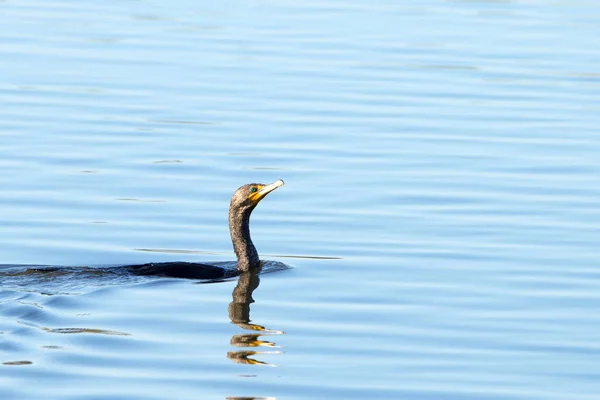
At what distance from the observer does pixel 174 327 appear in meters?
10.2

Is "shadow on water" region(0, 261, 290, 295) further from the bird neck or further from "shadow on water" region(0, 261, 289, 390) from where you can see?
the bird neck

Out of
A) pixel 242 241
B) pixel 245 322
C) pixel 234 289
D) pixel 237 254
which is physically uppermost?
pixel 242 241

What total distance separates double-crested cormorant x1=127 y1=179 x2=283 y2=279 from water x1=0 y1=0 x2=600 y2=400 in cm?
26

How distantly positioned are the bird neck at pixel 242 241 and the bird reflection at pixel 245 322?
106mm

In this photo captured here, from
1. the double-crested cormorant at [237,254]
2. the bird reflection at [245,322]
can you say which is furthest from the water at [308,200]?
the double-crested cormorant at [237,254]

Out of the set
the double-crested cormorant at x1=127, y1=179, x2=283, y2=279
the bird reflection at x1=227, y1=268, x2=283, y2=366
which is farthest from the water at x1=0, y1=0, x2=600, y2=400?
the double-crested cormorant at x1=127, y1=179, x2=283, y2=279

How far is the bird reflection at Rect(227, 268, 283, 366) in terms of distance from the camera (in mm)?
9586

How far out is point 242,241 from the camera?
1270 cm

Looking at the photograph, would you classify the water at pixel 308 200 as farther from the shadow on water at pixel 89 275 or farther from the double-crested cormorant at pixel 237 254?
the double-crested cormorant at pixel 237 254

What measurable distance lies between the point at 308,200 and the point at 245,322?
428 centimetres

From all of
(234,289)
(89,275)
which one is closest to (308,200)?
(234,289)

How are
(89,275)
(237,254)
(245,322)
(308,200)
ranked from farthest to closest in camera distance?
(308,200), (237,254), (89,275), (245,322)

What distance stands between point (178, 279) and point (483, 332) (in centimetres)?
285

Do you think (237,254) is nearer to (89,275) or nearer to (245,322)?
(89,275)
